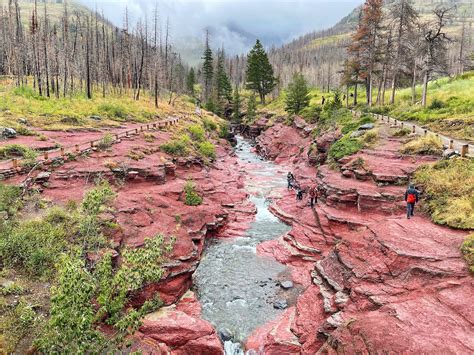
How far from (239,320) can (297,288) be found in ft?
13.7

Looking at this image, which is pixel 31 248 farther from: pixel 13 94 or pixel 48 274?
pixel 13 94

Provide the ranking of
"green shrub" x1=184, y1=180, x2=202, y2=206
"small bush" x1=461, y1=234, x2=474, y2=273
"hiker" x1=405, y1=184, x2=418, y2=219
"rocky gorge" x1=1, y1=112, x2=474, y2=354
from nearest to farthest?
1. "rocky gorge" x1=1, y1=112, x2=474, y2=354
2. "small bush" x1=461, y1=234, x2=474, y2=273
3. "hiker" x1=405, y1=184, x2=418, y2=219
4. "green shrub" x1=184, y1=180, x2=202, y2=206

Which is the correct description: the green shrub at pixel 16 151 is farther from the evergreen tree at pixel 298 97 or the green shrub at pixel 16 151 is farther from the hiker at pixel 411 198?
the evergreen tree at pixel 298 97

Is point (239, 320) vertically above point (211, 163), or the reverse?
point (211, 163)

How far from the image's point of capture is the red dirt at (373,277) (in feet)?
34.9

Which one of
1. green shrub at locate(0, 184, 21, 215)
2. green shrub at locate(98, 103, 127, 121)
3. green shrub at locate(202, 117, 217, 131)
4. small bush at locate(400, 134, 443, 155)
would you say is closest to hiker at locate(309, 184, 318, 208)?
small bush at locate(400, 134, 443, 155)

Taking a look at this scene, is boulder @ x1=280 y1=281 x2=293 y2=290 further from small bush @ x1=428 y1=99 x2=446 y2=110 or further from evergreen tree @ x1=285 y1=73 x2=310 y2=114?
evergreen tree @ x1=285 y1=73 x2=310 y2=114

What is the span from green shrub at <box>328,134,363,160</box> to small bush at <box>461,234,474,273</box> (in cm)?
1631

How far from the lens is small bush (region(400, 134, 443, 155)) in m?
23.2

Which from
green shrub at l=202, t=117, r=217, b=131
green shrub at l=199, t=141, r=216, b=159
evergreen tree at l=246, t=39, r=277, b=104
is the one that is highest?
evergreen tree at l=246, t=39, r=277, b=104

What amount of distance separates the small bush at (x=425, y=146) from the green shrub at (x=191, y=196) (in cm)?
1634

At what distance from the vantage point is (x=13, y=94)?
136 feet

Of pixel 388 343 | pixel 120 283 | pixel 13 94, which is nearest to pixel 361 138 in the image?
pixel 388 343

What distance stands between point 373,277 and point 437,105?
28.7 metres
